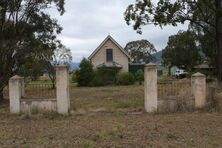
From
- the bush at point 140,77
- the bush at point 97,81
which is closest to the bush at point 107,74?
the bush at point 97,81

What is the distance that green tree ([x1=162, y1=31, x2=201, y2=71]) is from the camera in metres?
67.2

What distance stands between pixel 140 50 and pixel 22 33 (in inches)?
2940

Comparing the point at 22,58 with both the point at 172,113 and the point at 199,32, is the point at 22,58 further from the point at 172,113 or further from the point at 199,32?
the point at 199,32

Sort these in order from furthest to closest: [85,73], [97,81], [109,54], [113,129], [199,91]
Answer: [109,54] < [97,81] < [85,73] < [199,91] < [113,129]

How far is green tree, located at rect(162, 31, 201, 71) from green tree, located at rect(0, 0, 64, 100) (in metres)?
37.9

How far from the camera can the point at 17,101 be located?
1705cm

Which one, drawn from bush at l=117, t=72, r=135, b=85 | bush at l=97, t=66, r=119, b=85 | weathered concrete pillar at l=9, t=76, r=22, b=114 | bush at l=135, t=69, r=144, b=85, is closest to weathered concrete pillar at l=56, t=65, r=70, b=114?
weathered concrete pillar at l=9, t=76, r=22, b=114

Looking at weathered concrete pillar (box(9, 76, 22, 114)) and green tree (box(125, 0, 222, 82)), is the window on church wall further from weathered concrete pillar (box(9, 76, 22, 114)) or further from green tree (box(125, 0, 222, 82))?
weathered concrete pillar (box(9, 76, 22, 114))

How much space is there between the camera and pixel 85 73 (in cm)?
4903

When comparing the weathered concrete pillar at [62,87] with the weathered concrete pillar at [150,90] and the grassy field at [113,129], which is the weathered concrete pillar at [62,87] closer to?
the grassy field at [113,129]

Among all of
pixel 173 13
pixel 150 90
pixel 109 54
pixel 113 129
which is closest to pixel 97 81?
pixel 109 54

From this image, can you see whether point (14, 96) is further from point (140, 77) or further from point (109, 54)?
point (109, 54)

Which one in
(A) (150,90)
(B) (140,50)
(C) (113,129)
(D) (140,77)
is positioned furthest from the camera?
(B) (140,50)

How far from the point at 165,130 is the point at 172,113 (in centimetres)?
460
